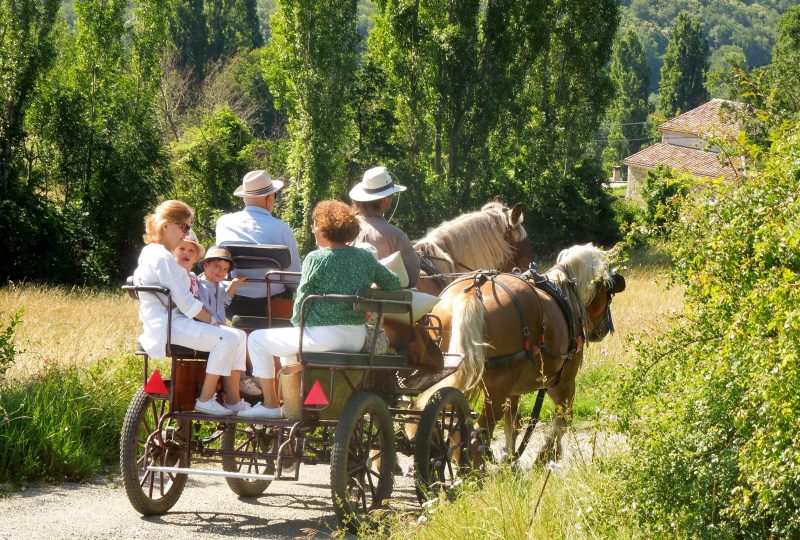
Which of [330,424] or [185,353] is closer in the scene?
[330,424]

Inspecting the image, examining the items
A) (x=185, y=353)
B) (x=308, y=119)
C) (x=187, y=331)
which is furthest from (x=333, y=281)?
(x=308, y=119)

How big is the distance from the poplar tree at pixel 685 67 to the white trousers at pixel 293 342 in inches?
2868

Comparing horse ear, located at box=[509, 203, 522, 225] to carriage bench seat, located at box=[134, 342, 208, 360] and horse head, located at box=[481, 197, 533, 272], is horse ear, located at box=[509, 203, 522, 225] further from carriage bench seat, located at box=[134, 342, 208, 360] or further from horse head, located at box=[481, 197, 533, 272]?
carriage bench seat, located at box=[134, 342, 208, 360]

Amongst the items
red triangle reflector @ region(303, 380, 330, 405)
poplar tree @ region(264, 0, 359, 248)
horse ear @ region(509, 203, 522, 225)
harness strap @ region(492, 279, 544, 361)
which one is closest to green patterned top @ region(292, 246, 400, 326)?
red triangle reflector @ region(303, 380, 330, 405)

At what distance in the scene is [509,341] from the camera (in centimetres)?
736

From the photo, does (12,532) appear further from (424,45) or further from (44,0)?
(424,45)

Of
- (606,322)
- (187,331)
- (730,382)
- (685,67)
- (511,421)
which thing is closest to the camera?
(730,382)

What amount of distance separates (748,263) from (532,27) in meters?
27.1

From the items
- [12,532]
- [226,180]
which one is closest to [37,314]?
[12,532]

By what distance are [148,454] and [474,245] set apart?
3603 millimetres

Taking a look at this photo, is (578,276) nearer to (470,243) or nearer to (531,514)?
(470,243)

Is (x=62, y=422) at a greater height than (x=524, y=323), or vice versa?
(x=524, y=323)

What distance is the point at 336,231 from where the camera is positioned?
6238mm

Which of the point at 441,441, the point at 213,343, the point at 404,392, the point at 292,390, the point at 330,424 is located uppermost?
the point at 213,343
